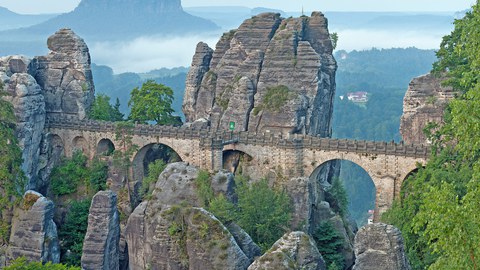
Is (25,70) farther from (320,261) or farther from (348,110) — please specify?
(348,110)

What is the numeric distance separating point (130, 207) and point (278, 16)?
18302 millimetres

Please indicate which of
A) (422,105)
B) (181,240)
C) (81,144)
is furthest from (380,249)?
(81,144)

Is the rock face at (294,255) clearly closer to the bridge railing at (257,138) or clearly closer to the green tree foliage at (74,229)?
the green tree foliage at (74,229)

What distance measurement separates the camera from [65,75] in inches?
2215

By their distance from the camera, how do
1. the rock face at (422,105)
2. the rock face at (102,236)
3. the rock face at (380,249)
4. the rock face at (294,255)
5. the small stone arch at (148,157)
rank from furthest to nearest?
1. the small stone arch at (148,157)
2. the rock face at (422,105)
3. the rock face at (102,236)
4. the rock face at (294,255)
5. the rock face at (380,249)

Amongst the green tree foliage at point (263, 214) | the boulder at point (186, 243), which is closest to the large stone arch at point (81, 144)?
the green tree foliage at point (263, 214)

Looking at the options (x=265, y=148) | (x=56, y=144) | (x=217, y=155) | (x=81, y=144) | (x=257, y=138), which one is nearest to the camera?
(x=217, y=155)

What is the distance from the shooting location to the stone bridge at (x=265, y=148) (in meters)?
47.9

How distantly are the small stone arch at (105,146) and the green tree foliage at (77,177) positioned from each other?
5.82 ft

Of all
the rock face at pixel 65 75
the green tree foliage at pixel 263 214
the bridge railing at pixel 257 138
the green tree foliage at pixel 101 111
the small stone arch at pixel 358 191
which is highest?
the rock face at pixel 65 75

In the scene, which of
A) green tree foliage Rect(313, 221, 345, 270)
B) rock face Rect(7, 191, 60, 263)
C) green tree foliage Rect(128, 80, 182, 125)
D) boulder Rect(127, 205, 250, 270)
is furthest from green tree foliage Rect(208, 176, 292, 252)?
green tree foliage Rect(128, 80, 182, 125)

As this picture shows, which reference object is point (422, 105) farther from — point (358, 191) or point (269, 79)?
point (358, 191)

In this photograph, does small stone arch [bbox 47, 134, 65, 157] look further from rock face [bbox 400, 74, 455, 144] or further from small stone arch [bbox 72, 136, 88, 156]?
rock face [bbox 400, 74, 455, 144]

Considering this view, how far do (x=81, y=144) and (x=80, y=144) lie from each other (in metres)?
0.08
